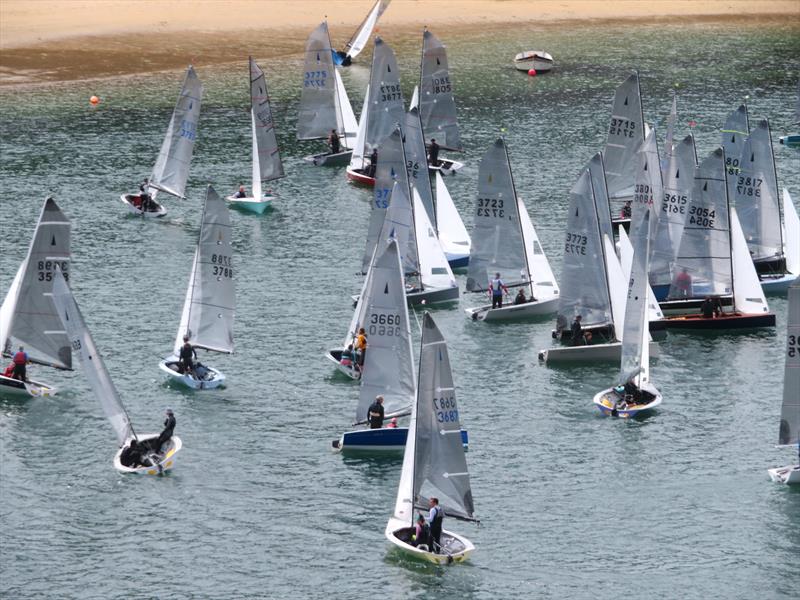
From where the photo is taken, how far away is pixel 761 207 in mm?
82625

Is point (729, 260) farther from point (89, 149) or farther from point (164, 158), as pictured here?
point (89, 149)

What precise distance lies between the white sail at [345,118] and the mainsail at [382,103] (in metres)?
5.69

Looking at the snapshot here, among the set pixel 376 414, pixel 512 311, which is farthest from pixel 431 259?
pixel 376 414

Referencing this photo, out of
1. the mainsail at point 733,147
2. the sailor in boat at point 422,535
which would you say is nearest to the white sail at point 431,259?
the mainsail at point 733,147

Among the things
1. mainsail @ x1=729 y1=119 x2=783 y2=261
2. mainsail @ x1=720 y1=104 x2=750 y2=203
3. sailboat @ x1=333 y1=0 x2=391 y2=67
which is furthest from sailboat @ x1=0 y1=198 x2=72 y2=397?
sailboat @ x1=333 y1=0 x2=391 y2=67

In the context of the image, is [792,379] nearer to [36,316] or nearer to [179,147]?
[36,316]

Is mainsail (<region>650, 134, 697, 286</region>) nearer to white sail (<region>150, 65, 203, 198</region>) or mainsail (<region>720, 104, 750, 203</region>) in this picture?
mainsail (<region>720, 104, 750, 203</region>)

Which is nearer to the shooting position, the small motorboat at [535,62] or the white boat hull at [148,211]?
the white boat hull at [148,211]

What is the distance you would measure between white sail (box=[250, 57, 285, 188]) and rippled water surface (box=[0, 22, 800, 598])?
6.20ft

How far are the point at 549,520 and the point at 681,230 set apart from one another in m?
27.4

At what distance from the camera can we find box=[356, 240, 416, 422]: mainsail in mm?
60688

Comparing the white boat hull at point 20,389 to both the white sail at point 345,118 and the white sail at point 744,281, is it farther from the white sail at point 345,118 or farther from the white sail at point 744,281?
the white sail at point 345,118

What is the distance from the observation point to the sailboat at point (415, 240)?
77.9 meters

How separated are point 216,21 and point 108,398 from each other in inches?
3388
